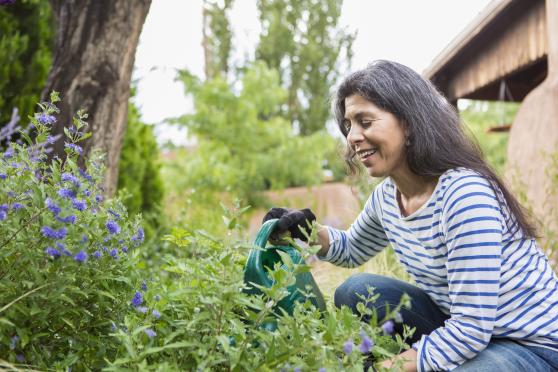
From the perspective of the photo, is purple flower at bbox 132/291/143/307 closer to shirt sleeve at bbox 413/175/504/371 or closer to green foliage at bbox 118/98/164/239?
shirt sleeve at bbox 413/175/504/371

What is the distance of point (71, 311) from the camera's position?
1.47m

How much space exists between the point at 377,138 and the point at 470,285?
1.73 feet

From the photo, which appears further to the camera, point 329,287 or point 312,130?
point 312,130

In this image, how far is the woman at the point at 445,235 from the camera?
169cm

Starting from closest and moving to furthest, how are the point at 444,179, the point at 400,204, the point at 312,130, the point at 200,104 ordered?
the point at 444,179
the point at 400,204
the point at 200,104
the point at 312,130

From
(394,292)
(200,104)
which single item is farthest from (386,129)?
(200,104)

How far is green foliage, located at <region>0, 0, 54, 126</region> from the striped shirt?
2.91 meters

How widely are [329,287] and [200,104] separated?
7.42 m

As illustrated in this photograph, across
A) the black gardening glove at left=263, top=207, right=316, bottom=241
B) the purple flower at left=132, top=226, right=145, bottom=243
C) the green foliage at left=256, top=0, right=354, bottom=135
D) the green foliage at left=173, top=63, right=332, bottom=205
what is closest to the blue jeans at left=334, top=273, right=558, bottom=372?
the black gardening glove at left=263, top=207, right=316, bottom=241

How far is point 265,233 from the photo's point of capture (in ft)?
6.15

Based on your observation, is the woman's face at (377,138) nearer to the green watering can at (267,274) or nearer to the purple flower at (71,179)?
the green watering can at (267,274)

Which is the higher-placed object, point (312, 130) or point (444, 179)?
point (312, 130)

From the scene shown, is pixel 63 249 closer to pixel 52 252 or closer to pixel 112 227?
pixel 52 252

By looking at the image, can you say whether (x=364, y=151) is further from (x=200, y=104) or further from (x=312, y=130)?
(x=312, y=130)
